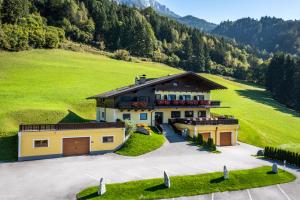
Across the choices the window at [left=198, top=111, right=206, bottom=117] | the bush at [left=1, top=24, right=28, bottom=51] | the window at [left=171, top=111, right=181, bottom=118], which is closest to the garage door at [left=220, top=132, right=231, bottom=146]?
the window at [left=198, top=111, right=206, bottom=117]

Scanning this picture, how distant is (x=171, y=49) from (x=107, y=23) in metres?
31.0

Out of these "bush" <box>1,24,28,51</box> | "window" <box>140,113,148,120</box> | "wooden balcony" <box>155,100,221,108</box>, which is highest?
"bush" <box>1,24,28,51</box>

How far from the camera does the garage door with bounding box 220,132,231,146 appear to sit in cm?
4638

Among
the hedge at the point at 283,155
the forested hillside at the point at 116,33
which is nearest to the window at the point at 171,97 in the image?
the hedge at the point at 283,155

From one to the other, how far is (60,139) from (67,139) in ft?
2.58

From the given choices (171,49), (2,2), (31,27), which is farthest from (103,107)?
(171,49)

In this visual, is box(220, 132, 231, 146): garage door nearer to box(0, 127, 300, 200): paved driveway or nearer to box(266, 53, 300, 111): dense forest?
box(0, 127, 300, 200): paved driveway

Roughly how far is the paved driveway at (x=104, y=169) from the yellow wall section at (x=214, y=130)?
365 centimetres

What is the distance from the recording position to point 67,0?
137375 millimetres

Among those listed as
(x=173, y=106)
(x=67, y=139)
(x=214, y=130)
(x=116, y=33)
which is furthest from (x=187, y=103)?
(x=116, y=33)

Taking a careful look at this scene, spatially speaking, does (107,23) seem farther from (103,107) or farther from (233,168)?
(233,168)

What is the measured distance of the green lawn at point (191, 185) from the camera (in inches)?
948

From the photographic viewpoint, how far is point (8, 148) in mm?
35438

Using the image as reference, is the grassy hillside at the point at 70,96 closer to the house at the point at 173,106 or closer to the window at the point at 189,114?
the house at the point at 173,106
